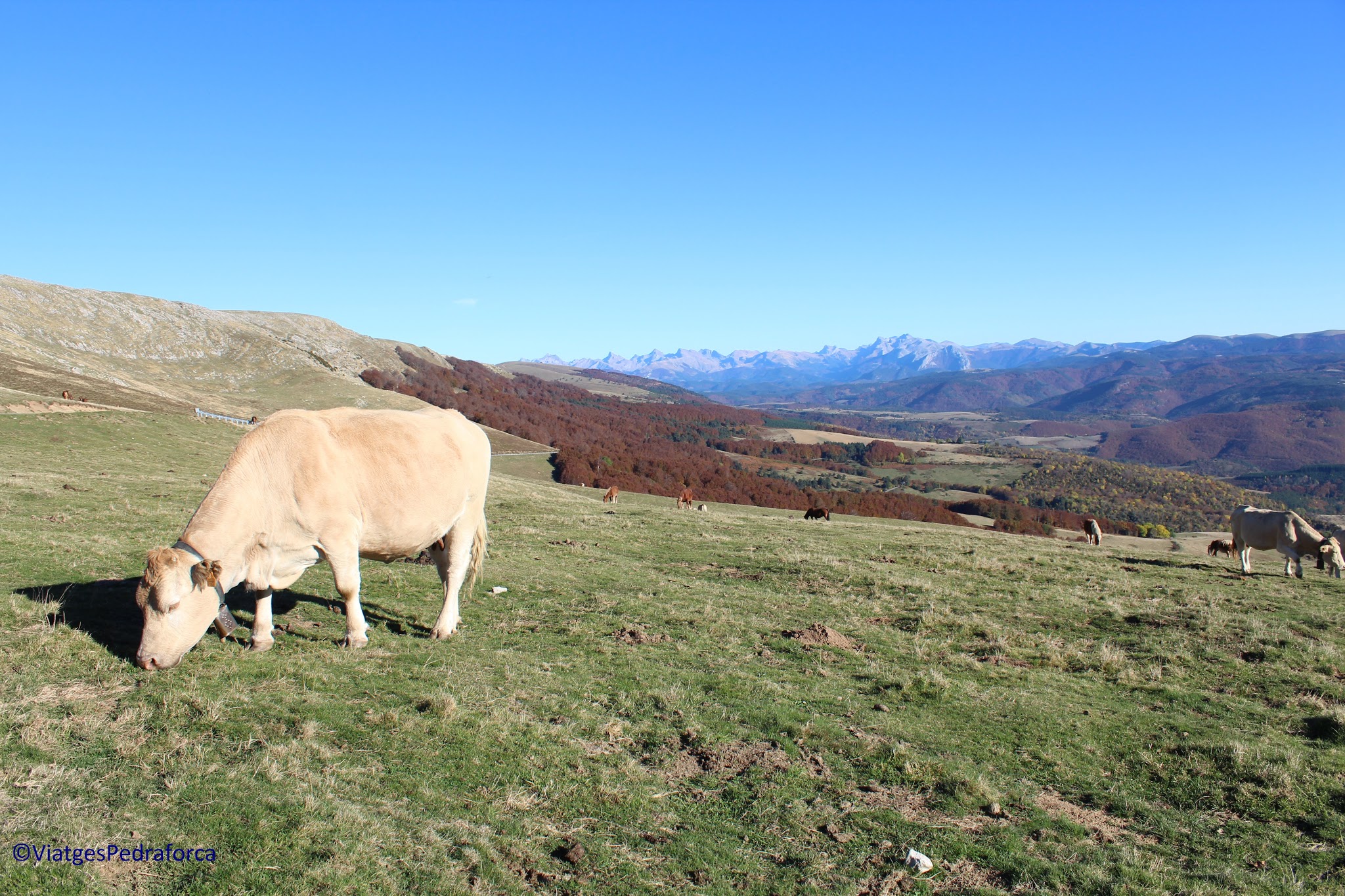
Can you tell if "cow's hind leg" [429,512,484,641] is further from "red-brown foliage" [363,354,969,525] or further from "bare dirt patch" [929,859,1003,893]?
"red-brown foliage" [363,354,969,525]

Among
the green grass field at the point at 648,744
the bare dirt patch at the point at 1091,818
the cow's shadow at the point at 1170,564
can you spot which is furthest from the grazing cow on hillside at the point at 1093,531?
the bare dirt patch at the point at 1091,818

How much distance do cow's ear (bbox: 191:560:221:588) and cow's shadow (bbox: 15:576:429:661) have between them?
113 cm

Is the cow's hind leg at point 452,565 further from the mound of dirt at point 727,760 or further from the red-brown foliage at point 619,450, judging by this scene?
the red-brown foliage at point 619,450

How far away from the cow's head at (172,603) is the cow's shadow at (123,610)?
1.66 ft

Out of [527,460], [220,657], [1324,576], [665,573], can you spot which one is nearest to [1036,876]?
[220,657]

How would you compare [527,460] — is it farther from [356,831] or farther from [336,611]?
[356,831]

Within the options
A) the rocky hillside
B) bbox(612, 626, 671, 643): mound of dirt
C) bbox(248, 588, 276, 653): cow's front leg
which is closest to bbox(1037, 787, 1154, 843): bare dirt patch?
bbox(612, 626, 671, 643): mound of dirt

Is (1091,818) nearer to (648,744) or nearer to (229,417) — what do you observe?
(648,744)

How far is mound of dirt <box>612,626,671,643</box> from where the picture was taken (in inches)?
444

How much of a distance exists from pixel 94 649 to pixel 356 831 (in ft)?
15.0

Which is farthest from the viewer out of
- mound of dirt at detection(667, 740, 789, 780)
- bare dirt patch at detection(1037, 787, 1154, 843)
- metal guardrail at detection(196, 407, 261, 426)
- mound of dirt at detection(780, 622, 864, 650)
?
metal guardrail at detection(196, 407, 261, 426)

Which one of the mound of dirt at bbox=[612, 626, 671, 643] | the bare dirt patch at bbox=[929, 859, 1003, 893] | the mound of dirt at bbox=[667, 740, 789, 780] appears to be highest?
the mound of dirt at bbox=[667, 740, 789, 780]

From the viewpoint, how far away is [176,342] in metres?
87.6

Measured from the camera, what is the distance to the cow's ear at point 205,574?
7.50m
